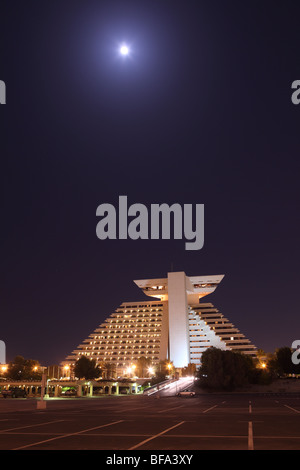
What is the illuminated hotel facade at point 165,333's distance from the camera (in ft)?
388

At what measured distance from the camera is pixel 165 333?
420 ft

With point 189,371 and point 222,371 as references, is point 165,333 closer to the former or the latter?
point 189,371

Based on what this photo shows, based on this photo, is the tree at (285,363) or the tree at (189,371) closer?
the tree at (285,363)

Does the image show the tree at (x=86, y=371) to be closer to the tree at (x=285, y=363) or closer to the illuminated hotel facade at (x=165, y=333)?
the illuminated hotel facade at (x=165, y=333)

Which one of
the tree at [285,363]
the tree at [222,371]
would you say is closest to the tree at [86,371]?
the tree at [222,371]

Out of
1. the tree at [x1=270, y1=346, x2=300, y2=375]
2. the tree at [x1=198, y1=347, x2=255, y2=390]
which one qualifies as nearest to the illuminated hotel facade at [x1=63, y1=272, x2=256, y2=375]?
the tree at [x1=270, y1=346, x2=300, y2=375]

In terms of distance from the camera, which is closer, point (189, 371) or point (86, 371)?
point (189, 371)

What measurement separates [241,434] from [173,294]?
113 metres

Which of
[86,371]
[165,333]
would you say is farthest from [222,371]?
[165,333]

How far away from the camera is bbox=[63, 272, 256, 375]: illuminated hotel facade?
11838cm

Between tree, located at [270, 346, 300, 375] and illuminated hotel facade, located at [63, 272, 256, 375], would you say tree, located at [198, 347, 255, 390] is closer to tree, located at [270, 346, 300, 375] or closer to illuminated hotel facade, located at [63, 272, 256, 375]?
tree, located at [270, 346, 300, 375]

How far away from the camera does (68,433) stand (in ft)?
42.2
